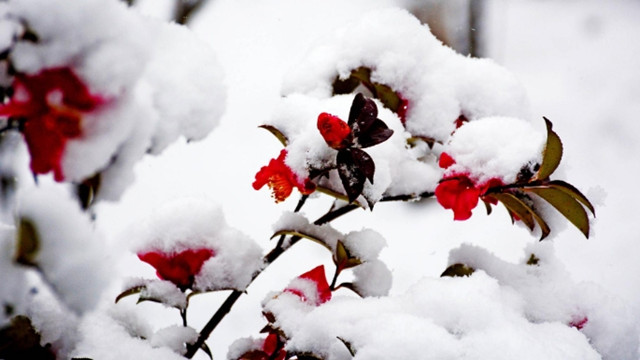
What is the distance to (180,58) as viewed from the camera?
1.20 feet

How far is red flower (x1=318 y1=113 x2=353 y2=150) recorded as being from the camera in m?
0.50

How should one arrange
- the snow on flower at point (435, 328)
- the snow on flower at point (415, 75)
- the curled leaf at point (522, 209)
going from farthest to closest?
the snow on flower at point (415, 75) < the curled leaf at point (522, 209) < the snow on flower at point (435, 328)

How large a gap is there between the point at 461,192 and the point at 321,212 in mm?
1019

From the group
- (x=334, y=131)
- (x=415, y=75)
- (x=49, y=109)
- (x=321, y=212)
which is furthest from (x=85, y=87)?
(x=321, y=212)

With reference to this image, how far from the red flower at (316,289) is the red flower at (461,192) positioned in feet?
0.49

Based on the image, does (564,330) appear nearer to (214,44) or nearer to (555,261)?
(555,261)

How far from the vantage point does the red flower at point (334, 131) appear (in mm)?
504

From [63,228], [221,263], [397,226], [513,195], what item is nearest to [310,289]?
[221,263]

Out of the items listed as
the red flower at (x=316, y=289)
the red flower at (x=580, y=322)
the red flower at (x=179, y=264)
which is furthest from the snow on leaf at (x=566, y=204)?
the red flower at (x=179, y=264)

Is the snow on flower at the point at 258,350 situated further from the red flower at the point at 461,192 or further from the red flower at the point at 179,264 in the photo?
the red flower at the point at 461,192

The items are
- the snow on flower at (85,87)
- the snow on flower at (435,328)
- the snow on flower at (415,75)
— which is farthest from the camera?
the snow on flower at (415,75)

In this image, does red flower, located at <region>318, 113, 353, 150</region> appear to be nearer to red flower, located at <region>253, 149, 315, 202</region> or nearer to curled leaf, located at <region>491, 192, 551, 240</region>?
red flower, located at <region>253, 149, 315, 202</region>

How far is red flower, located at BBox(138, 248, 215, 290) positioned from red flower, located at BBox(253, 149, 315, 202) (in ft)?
0.35

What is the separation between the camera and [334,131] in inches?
20.0
